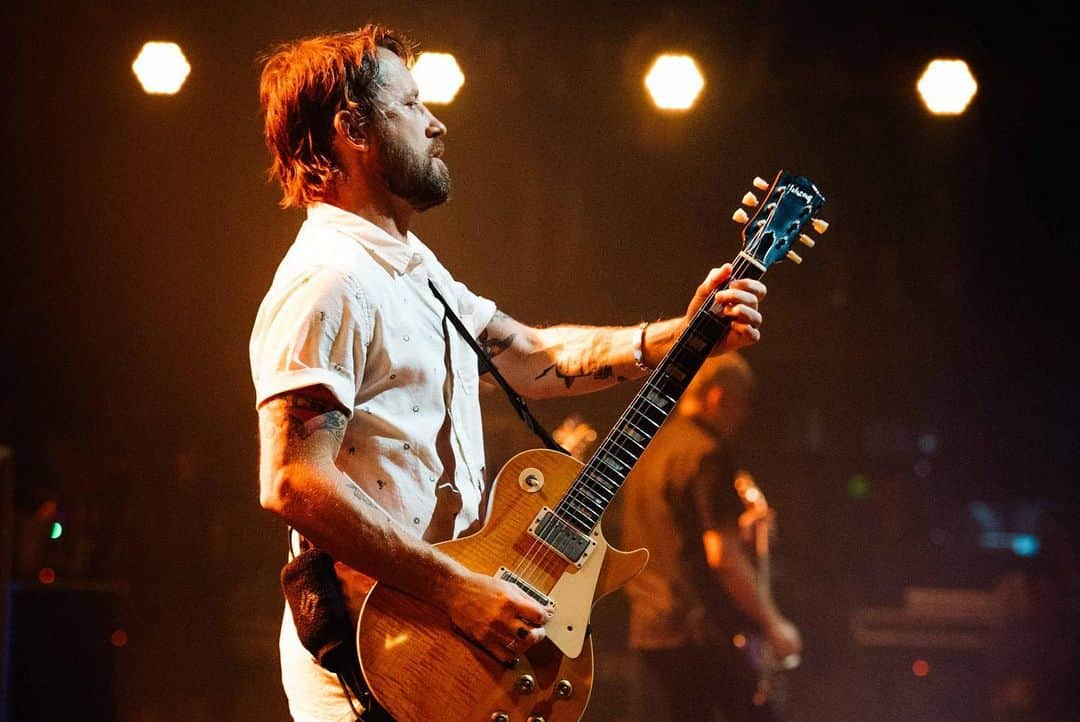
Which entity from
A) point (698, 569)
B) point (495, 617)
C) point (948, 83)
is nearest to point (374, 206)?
point (495, 617)

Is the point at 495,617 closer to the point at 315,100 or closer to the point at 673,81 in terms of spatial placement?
the point at 315,100

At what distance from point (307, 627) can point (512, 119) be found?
3.05 m

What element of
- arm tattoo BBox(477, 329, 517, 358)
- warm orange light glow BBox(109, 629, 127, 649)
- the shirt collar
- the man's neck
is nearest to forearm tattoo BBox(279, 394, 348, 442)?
the shirt collar

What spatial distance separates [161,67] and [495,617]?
324 centimetres

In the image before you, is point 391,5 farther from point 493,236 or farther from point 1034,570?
point 1034,570

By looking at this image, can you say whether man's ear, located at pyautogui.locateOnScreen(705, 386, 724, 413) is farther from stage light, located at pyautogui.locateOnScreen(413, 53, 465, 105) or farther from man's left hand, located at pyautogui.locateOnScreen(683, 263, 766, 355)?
man's left hand, located at pyautogui.locateOnScreen(683, 263, 766, 355)

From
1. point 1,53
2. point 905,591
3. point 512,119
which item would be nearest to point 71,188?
point 1,53

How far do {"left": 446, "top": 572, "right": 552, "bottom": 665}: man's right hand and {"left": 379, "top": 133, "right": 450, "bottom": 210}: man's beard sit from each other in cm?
79

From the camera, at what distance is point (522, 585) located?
1875 mm

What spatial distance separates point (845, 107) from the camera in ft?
15.6

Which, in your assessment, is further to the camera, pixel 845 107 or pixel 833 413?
pixel 833 413

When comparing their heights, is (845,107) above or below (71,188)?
above

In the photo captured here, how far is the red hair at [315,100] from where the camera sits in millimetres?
2201

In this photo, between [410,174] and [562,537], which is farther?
[410,174]
